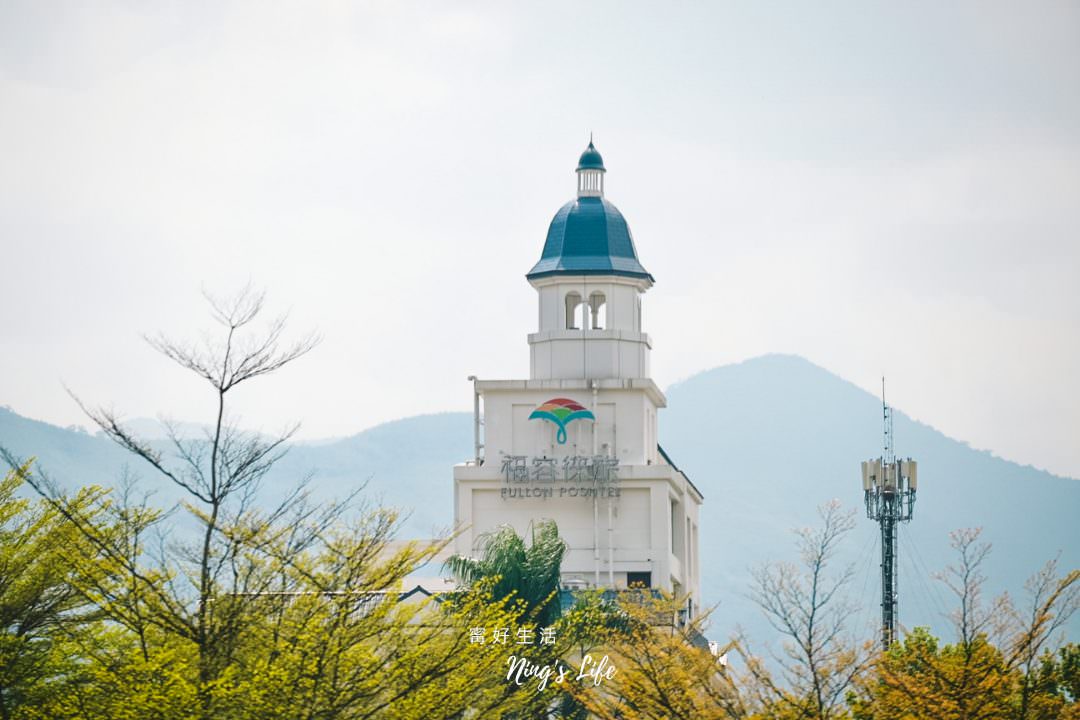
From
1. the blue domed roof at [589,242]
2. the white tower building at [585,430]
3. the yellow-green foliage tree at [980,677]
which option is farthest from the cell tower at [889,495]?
the yellow-green foliage tree at [980,677]

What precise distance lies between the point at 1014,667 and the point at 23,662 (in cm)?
1919

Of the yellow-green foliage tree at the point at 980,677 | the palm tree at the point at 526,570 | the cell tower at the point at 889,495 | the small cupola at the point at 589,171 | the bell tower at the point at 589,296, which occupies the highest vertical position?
the small cupola at the point at 589,171

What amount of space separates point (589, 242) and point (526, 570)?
32437mm

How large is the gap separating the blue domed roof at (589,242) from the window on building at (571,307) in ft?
4.06

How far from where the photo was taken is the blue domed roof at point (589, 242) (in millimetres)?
78188

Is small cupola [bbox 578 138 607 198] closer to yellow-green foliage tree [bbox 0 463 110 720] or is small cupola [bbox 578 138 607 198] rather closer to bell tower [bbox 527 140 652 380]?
bell tower [bbox 527 140 652 380]

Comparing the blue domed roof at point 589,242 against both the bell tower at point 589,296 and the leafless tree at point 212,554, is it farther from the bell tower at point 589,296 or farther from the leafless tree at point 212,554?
the leafless tree at point 212,554

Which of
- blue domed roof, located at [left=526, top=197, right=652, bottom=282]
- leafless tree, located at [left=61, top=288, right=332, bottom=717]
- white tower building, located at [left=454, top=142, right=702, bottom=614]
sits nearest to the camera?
leafless tree, located at [left=61, top=288, right=332, bottom=717]

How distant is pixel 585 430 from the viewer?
77.0 meters

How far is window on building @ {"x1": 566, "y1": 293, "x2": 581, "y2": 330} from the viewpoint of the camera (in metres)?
78.4

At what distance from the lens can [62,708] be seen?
33906 mm

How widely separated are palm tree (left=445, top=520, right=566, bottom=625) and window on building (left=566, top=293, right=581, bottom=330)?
2942 centimetres

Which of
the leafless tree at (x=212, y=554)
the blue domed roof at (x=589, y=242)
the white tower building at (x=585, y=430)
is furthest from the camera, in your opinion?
the blue domed roof at (x=589, y=242)

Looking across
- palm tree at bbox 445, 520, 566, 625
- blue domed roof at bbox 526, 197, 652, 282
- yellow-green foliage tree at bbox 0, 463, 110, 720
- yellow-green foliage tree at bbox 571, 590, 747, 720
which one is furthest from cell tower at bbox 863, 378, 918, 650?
yellow-green foliage tree at bbox 0, 463, 110, 720
